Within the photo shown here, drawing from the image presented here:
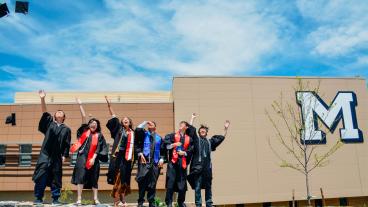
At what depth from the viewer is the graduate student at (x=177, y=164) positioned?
27.2ft

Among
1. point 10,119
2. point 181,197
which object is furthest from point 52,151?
point 10,119

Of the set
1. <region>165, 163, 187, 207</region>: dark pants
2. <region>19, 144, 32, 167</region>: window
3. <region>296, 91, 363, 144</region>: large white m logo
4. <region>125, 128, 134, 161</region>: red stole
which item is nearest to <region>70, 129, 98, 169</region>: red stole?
<region>125, 128, 134, 161</region>: red stole

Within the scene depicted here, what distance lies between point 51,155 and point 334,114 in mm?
18882

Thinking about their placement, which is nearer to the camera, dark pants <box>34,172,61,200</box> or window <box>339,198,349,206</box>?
dark pants <box>34,172,61,200</box>

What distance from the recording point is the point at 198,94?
21859mm

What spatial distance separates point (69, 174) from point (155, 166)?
44.9ft

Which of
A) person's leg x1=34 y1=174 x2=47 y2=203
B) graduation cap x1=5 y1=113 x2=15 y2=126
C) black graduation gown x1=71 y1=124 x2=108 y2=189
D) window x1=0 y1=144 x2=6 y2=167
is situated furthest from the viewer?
window x1=0 y1=144 x2=6 y2=167

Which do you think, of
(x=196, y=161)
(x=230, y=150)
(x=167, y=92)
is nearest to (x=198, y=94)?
(x=230, y=150)

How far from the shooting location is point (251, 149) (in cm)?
2161

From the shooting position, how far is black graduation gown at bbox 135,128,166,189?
800 cm

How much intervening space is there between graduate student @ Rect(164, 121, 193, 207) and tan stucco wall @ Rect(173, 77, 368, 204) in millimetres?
12329

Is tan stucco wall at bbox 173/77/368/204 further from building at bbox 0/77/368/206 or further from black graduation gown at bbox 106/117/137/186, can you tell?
black graduation gown at bbox 106/117/137/186

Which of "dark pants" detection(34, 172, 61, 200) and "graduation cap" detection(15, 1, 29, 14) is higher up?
"graduation cap" detection(15, 1, 29, 14)

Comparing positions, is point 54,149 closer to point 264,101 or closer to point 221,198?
point 221,198
